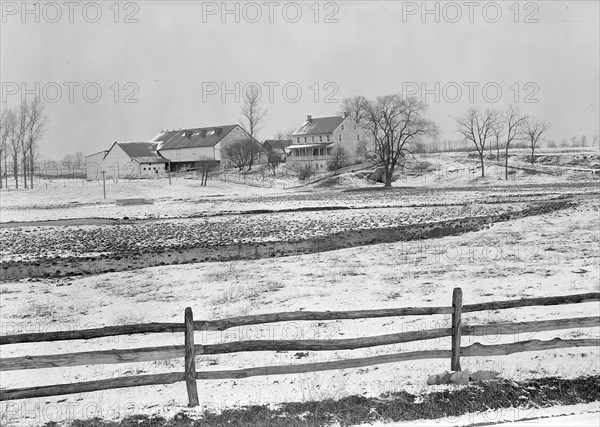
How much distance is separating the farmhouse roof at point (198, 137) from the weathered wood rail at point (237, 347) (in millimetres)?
94446

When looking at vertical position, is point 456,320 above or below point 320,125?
below

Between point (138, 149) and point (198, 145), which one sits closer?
point (138, 149)

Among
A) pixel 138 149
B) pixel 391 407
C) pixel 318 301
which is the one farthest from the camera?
pixel 138 149

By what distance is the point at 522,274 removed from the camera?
48.2 feet

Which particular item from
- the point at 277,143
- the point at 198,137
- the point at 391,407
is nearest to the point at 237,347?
the point at 391,407

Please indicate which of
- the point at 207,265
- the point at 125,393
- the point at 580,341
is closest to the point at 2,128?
the point at 207,265

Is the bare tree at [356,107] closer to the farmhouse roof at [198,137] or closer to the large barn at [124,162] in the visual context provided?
the farmhouse roof at [198,137]

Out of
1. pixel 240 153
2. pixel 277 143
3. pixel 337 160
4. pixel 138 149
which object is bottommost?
pixel 337 160

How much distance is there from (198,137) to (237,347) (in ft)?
326

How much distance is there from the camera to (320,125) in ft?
333

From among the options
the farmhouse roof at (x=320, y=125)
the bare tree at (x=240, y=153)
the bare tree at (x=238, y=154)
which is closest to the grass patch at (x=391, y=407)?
the bare tree at (x=240, y=153)

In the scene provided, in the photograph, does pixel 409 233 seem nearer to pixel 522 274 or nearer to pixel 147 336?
pixel 522 274

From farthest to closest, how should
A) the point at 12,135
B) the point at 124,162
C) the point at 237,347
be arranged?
1. the point at 124,162
2. the point at 12,135
3. the point at 237,347

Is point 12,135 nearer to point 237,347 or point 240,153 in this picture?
point 240,153
